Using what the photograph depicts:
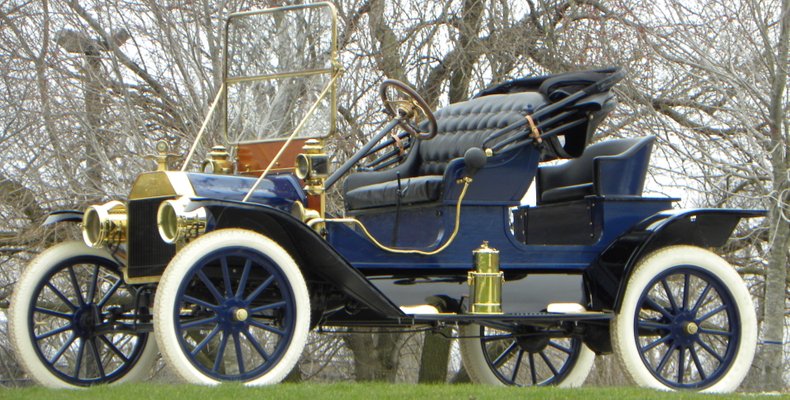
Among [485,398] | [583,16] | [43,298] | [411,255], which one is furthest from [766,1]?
[43,298]

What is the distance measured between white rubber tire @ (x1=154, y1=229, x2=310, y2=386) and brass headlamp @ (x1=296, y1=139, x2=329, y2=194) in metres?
0.69

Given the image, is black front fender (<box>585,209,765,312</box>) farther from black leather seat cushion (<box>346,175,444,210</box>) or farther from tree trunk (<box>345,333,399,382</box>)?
tree trunk (<box>345,333,399,382</box>)

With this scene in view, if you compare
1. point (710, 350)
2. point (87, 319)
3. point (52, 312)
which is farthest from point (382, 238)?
point (710, 350)

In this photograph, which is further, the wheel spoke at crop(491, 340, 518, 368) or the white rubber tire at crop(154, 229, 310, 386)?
the wheel spoke at crop(491, 340, 518, 368)

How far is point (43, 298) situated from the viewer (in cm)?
1297

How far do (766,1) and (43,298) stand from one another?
7640mm

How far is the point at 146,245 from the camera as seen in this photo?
6.97 metres

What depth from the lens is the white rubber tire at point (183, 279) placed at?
6.21 metres

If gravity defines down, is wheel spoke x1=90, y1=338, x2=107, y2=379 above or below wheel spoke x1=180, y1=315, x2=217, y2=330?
below

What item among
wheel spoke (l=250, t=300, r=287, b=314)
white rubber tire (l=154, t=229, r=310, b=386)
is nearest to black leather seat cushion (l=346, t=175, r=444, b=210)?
white rubber tire (l=154, t=229, r=310, b=386)

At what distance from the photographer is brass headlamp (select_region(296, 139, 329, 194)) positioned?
716 centimetres

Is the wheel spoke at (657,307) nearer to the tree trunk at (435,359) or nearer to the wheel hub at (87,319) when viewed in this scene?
the wheel hub at (87,319)

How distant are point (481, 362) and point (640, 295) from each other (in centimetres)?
172

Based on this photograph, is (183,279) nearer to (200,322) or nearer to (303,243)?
(200,322)
